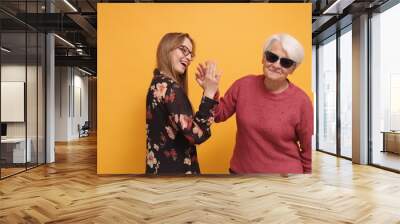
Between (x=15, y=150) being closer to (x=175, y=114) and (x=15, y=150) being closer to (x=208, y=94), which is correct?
(x=175, y=114)

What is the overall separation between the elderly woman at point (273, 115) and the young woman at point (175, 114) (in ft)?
1.81

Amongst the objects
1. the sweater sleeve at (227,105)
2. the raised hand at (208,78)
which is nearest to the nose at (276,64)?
the sweater sleeve at (227,105)

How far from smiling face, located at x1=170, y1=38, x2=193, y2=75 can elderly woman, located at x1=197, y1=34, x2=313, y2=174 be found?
2.06 ft

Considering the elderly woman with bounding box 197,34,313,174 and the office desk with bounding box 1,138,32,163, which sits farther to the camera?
the office desk with bounding box 1,138,32,163

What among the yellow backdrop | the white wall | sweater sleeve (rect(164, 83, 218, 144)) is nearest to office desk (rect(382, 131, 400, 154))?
the yellow backdrop

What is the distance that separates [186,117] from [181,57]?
2.65 feet

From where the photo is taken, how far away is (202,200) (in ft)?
16.6

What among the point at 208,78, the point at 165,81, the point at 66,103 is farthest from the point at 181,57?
the point at 66,103

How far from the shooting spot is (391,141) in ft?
28.5

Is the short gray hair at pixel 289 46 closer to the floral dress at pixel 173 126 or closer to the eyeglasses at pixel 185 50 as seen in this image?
the eyeglasses at pixel 185 50

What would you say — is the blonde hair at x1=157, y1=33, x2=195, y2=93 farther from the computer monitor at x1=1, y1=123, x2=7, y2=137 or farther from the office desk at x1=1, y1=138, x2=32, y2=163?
the computer monitor at x1=1, y1=123, x2=7, y2=137

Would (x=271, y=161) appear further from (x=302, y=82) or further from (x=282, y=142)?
(x=302, y=82)

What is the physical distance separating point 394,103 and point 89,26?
275 inches

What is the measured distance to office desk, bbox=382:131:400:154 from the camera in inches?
336
